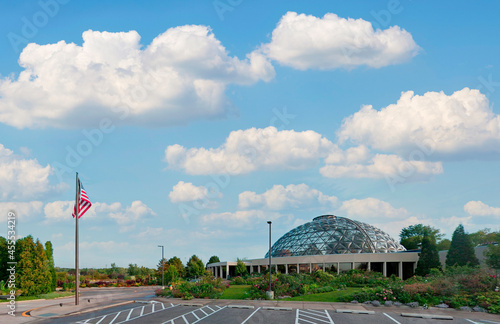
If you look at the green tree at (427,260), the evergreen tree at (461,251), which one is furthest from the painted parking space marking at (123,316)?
the green tree at (427,260)

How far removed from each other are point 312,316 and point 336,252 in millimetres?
36977

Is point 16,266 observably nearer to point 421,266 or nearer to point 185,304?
point 185,304

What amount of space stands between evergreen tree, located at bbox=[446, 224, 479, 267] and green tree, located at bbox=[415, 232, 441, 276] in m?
2.70

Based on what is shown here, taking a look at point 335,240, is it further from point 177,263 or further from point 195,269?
point 177,263

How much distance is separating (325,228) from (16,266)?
43815 mm

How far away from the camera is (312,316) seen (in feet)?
71.4

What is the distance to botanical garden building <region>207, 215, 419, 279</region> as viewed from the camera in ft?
171

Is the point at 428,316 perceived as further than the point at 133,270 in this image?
No

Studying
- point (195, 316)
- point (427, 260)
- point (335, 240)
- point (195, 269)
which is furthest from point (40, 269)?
point (427, 260)

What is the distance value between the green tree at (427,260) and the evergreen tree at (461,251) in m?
2.70

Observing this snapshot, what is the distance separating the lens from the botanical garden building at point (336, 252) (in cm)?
5200

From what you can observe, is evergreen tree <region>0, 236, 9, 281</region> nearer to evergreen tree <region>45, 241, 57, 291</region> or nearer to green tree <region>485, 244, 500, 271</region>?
evergreen tree <region>45, 241, 57, 291</region>

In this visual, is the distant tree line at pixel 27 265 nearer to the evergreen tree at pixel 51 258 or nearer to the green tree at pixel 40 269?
the green tree at pixel 40 269

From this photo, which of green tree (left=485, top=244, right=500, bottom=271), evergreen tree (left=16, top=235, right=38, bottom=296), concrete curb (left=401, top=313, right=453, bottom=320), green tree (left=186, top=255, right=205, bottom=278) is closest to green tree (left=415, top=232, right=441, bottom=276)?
green tree (left=485, top=244, right=500, bottom=271)
